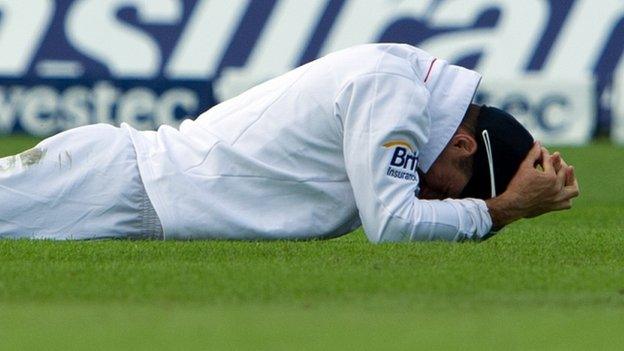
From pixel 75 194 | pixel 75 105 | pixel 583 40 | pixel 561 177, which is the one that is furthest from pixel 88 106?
pixel 561 177

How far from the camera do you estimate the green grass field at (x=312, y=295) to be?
373 centimetres

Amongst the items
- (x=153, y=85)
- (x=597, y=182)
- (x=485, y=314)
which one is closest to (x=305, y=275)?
(x=485, y=314)

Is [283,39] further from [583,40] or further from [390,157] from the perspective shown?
[390,157]

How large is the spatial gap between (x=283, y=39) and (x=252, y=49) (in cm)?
38

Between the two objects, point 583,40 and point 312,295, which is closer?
point 312,295

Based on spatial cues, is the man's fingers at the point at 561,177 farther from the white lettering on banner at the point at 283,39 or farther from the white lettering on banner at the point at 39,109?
the white lettering on banner at the point at 283,39

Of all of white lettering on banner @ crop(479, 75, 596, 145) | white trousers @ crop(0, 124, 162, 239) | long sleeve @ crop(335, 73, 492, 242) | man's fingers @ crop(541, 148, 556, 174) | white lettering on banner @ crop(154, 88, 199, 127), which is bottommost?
white lettering on banner @ crop(154, 88, 199, 127)

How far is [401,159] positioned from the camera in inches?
212

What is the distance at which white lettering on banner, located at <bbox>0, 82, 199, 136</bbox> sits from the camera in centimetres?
1836

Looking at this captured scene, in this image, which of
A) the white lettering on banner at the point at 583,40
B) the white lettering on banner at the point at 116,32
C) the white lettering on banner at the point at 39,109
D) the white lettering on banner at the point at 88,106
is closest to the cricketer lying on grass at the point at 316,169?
the white lettering on banner at the point at 88,106

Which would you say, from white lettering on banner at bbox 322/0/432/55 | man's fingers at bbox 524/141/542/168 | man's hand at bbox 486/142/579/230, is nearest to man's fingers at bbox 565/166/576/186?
man's hand at bbox 486/142/579/230

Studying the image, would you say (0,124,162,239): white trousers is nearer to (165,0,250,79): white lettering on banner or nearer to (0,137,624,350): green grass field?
(0,137,624,350): green grass field

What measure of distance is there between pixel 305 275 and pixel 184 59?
47.0ft

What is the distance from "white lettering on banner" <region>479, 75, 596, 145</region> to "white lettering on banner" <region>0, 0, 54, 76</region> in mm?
5157
